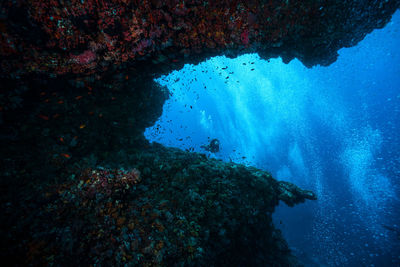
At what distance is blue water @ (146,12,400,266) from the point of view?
25.3 m

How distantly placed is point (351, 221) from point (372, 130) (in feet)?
132

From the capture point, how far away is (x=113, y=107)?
6.55 meters

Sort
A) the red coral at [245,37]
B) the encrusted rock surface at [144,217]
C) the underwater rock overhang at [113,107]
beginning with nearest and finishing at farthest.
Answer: the encrusted rock surface at [144,217] < the underwater rock overhang at [113,107] < the red coral at [245,37]

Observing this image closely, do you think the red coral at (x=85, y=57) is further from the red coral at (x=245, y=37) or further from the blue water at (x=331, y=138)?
the blue water at (x=331, y=138)

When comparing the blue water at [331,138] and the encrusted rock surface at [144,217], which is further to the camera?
the blue water at [331,138]

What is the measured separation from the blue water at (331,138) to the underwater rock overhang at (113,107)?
61.7ft

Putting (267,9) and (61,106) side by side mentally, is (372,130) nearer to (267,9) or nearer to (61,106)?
(267,9)

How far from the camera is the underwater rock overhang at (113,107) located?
343 centimetres

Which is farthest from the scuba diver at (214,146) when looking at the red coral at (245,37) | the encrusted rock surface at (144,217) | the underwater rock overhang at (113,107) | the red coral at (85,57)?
the red coral at (85,57)

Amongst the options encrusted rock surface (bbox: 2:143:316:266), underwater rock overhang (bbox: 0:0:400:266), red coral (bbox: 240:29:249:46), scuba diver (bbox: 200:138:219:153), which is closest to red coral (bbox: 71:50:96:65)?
underwater rock overhang (bbox: 0:0:400:266)

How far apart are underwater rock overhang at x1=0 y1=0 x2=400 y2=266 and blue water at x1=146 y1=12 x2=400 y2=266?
740 inches

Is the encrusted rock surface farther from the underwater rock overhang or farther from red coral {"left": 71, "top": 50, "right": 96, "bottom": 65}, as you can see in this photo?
red coral {"left": 71, "top": 50, "right": 96, "bottom": 65}

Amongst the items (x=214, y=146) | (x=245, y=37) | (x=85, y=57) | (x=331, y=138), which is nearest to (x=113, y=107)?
(x=85, y=57)

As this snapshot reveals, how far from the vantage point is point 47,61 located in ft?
12.6
